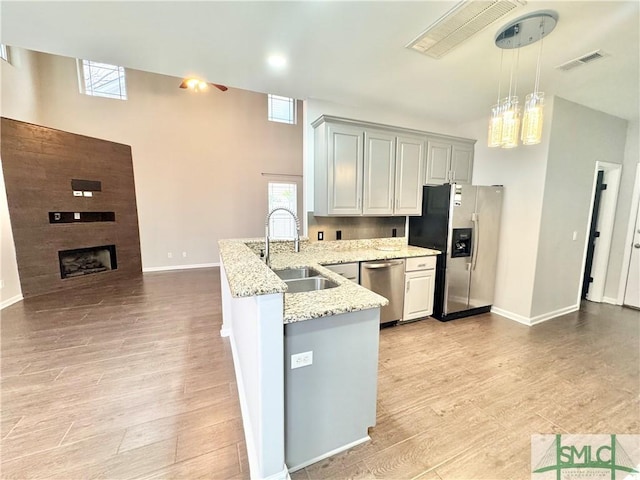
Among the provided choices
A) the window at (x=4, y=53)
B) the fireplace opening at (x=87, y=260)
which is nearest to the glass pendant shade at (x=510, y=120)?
the fireplace opening at (x=87, y=260)

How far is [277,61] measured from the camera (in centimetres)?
240

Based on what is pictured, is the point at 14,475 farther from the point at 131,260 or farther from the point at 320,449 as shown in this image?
the point at 131,260

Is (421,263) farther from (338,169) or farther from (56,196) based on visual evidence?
(56,196)

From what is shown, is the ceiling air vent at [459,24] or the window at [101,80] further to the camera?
the window at [101,80]

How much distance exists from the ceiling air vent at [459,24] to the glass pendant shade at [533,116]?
0.58m

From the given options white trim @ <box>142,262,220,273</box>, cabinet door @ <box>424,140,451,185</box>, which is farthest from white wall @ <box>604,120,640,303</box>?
Answer: white trim @ <box>142,262,220,273</box>

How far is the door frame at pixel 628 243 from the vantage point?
386 cm

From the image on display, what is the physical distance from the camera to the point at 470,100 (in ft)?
10.6

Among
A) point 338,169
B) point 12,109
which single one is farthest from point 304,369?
point 12,109

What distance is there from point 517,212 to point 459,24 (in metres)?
2.53

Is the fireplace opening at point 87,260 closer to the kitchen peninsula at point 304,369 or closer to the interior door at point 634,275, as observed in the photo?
the kitchen peninsula at point 304,369

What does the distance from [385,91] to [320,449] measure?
3.28 m

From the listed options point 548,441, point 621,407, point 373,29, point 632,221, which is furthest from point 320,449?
point 632,221

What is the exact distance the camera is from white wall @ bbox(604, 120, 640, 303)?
12.6 feet
